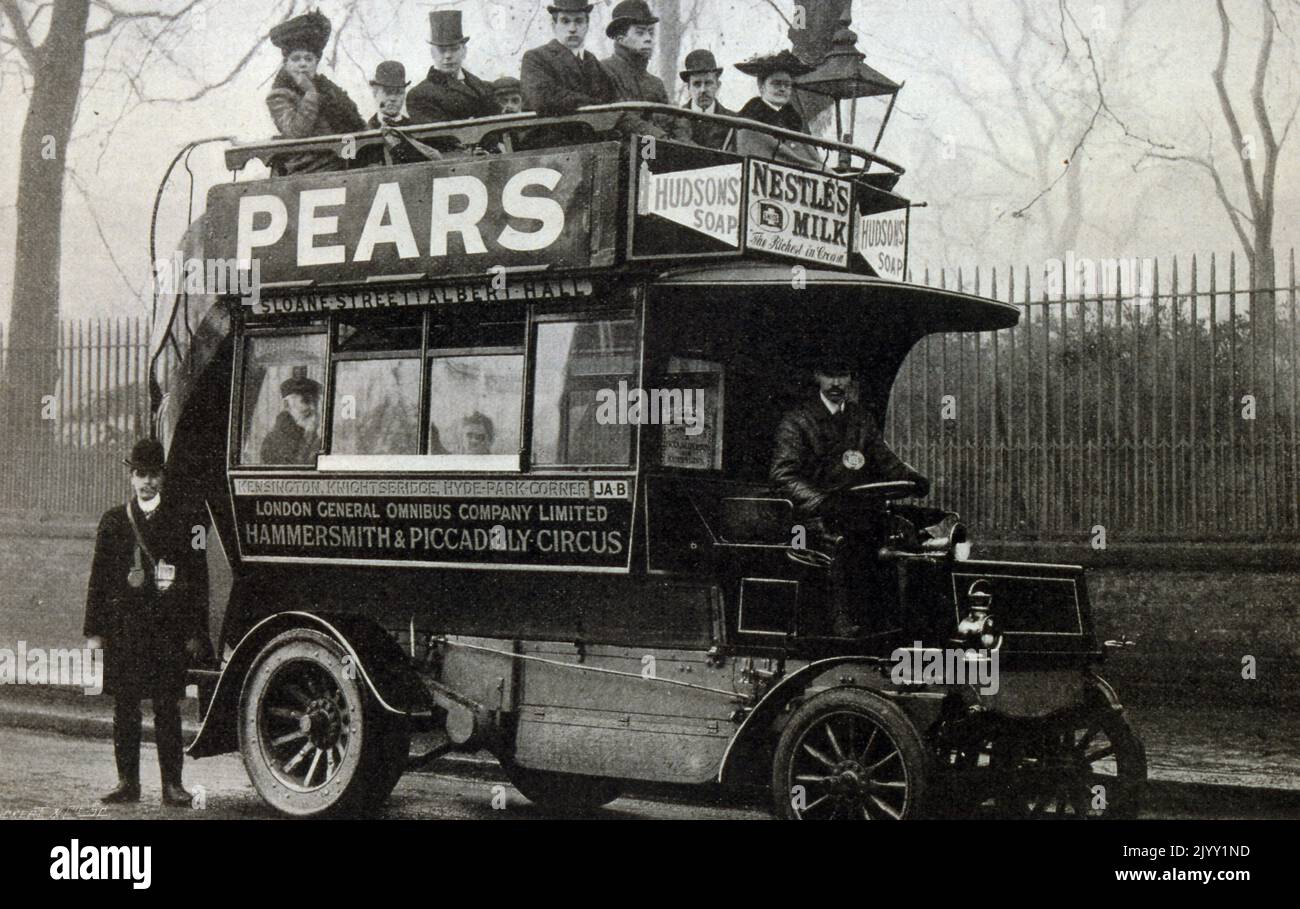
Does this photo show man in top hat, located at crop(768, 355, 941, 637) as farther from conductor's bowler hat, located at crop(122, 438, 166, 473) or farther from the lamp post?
conductor's bowler hat, located at crop(122, 438, 166, 473)

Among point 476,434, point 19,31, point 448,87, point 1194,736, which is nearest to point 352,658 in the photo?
point 476,434

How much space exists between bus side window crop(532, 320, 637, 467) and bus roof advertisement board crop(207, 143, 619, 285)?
347 mm

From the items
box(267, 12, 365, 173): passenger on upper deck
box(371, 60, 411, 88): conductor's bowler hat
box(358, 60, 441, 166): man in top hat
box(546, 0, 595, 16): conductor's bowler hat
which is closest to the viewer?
box(358, 60, 441, 166): man in top hat

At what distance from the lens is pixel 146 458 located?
29.4ft

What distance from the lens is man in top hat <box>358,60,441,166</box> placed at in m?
8.42

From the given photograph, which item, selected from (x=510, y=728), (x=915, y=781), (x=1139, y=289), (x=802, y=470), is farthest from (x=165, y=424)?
(x=1139, y=289)

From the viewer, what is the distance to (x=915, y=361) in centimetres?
1287

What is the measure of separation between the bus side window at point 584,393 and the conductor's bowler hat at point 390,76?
4189mm

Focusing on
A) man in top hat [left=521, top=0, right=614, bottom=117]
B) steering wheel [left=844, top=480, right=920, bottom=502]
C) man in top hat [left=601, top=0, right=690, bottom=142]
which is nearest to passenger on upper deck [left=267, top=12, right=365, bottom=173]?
man in top hat [left=521, top=0, right=614, bottom=117]

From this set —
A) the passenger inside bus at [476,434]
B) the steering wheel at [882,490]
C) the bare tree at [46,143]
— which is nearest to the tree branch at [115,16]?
the bare tree at [46,143]

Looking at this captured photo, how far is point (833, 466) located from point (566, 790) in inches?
100

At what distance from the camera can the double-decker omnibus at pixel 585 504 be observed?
23.6ft

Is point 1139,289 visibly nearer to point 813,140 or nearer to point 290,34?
point 813,140

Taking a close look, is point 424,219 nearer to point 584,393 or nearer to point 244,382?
point 584,393
